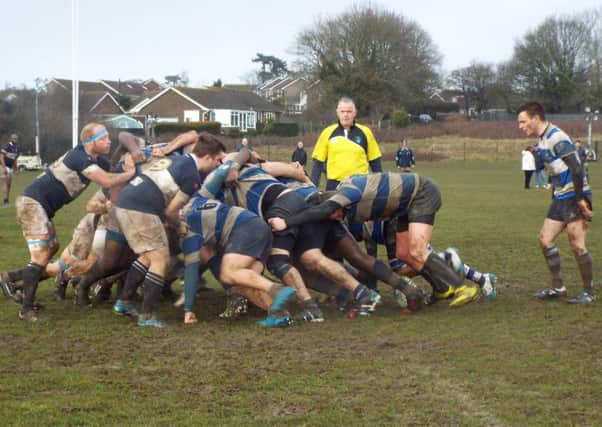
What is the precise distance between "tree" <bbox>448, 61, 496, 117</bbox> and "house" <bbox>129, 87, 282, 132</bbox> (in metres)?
21.3

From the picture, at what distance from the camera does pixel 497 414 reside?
518 cm

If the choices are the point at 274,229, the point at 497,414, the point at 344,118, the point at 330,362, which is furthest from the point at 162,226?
the point at 497,414

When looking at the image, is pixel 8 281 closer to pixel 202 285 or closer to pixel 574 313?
pixel 202 285

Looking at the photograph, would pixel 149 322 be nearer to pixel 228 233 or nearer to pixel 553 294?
pixel 228 233

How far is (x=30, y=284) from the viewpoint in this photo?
8469mm

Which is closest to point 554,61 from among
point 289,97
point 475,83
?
point 475,83

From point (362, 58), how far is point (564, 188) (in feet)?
222

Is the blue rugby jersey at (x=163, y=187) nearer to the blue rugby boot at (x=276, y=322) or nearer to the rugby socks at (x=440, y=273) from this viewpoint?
the blue rugby boot at (x=276, y=322)

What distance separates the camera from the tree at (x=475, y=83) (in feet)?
283

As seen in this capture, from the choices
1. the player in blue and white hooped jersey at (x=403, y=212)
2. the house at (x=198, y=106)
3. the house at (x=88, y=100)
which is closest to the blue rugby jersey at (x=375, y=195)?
the player in blue and white hooped jersey at (x=403, y=212)

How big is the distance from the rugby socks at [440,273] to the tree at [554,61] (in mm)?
75017

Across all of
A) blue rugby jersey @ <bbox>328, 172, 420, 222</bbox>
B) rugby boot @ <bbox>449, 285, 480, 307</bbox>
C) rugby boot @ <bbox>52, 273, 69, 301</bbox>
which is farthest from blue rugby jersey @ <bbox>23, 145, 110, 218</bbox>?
rugby boot @ <bbox>449, 285, 480, 307</bbox>

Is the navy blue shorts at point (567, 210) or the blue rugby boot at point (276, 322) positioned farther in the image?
the navy blue shorts at point (567, 210)

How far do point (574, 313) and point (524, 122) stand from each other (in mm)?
2153
